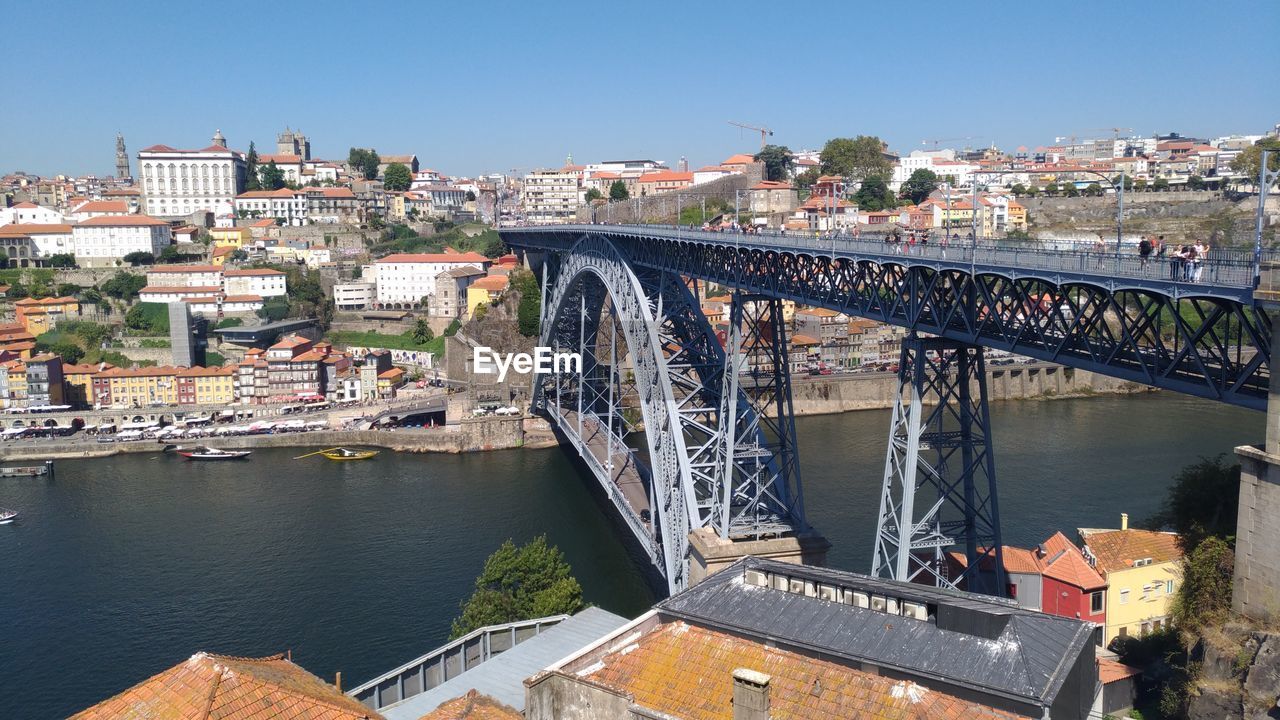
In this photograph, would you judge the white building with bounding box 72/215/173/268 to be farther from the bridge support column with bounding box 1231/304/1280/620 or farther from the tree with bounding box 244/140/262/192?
the bridge support column with bounding box 1231/304/1280/620

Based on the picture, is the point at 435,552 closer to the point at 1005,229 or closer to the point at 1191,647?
the point at 1191,647

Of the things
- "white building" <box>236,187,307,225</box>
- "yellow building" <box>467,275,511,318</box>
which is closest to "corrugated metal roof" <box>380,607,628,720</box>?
"yellow building" <box>467,275,511,318</box>

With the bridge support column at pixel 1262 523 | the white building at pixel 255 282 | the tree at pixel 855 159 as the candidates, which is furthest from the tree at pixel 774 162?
the bridge support column at pixel 1262 523

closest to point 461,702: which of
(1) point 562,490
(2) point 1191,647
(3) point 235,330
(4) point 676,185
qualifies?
(2) point 1191,647

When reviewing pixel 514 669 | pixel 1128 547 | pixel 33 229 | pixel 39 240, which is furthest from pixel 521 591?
pixel 33 229

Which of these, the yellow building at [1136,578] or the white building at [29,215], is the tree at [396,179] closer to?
the white building at [29,215]

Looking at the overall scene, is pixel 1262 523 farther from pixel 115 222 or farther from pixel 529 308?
pixel 115 222
